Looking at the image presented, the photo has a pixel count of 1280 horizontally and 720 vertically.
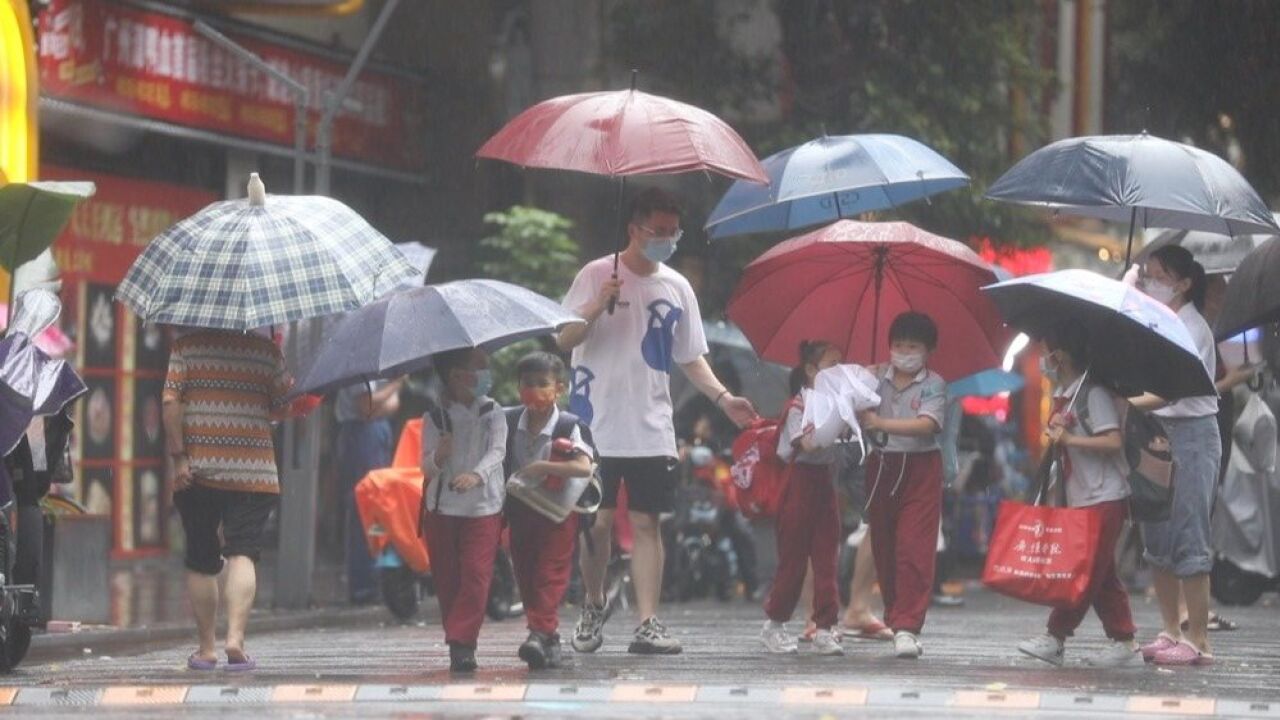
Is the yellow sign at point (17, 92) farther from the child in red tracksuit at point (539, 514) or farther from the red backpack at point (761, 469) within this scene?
the child in red tracksuit at point (539, 514)

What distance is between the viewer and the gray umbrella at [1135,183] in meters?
12.9

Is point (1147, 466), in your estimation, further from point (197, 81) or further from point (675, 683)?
point (197, 81)

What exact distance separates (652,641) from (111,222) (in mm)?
11460

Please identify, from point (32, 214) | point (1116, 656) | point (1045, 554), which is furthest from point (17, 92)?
point (1116, 656)

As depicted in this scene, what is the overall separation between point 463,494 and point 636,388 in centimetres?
130

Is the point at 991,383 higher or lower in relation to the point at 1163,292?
lower

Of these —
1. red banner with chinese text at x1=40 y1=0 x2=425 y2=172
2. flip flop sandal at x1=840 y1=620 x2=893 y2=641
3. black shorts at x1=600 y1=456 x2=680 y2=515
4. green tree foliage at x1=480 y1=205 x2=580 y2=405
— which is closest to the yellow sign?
red banner with chinese text at x1=40 y1=0 x2=425 y2=172

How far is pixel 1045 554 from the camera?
479 inches

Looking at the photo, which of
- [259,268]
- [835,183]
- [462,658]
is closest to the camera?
[259,268]

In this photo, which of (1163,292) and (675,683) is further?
(1163,292)

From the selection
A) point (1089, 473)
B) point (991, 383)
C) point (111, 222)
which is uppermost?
point (111, 222)

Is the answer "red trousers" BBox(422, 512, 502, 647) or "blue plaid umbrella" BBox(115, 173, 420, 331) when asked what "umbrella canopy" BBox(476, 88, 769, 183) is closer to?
"blue plaid umbrella" BBox(115, 173, 420, 331)

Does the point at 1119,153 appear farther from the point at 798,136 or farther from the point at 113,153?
the point at 113,153

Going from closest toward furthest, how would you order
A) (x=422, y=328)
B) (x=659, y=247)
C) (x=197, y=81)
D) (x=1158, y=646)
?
(x=422, y=328)
(x=1158, y=646)
(x=659, y=247)
(x=197, y=81)
